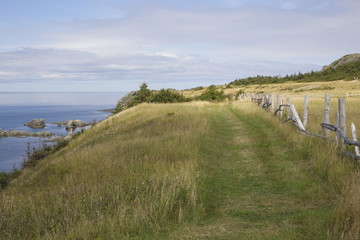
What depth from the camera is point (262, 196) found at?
705 cm

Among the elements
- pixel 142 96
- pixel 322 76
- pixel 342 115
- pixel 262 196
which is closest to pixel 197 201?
Answer: pixel 262 196

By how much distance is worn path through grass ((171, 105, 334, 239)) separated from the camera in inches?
205

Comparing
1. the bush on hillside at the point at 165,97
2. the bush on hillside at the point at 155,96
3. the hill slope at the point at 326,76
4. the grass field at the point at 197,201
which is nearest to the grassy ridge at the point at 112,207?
the grass field at the point at 197,201

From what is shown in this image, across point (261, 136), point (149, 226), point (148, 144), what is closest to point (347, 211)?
point (149, 226)

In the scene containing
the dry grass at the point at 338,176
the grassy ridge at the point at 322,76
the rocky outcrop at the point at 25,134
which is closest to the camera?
the dry grass at the point at 338,176

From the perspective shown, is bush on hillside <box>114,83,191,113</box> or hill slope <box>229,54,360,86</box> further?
hill slope <box>229,54,360,86</box>

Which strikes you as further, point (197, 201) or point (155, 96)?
point (155, 96)

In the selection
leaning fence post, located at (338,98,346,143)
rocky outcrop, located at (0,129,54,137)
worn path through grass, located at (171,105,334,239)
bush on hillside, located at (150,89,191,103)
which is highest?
bush on hillside, located at (150,89,191,103)

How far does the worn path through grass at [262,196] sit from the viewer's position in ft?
17.1

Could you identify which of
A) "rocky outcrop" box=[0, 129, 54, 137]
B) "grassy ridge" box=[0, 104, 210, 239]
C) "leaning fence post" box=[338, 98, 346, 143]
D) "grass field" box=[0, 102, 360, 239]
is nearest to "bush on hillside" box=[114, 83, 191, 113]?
"rocky outcrop" box=[0, 129, 54, 137]

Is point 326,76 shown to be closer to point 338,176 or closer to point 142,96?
point 142,96

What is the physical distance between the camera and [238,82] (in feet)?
401

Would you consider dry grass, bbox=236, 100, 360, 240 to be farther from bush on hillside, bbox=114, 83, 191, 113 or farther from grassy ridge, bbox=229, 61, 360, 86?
grassy ridge, bbox=229, 61, 360, 86

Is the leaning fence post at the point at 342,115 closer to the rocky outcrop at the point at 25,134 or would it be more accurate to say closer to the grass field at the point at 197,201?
the grass field at the point at 197,201
